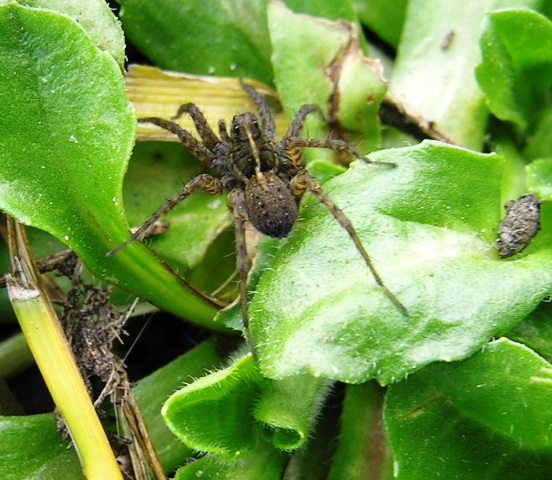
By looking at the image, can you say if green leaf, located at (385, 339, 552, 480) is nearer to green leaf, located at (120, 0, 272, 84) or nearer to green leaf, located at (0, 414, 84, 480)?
green leaf, located at (0, 414, 84, 480)

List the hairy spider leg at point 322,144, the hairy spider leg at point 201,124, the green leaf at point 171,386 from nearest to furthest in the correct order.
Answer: the green leaf at point 171,386 < the hairy spider leg at point 322,144 < the hairy spider leg at point 201,124

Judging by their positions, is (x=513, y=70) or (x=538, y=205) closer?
(x=538, y=205)

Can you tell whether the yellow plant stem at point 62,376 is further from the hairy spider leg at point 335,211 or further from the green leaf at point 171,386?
the hairy spider leg at point 335,211

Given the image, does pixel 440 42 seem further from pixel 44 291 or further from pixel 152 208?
pixel 44 291

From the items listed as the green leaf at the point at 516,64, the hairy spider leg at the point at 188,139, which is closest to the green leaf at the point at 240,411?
the hairy spider leg at the point at 188,139

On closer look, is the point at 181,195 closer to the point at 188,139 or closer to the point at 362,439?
the point at 188,139

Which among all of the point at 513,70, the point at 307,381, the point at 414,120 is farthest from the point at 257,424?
the point at 513,70

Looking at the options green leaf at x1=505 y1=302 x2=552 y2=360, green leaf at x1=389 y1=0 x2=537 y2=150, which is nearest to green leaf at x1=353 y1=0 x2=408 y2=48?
green leaf at x1=389 y1=0 x2=537 y2=150
